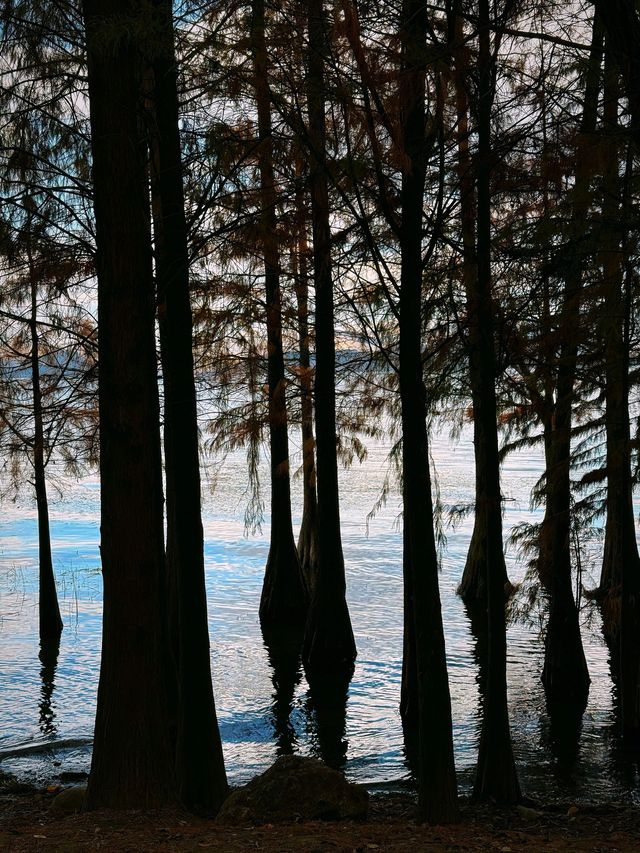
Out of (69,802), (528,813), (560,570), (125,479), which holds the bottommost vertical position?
(528,813)

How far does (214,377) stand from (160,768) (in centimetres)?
969

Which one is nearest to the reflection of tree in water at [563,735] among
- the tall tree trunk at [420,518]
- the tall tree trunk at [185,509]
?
the tall tree trunk at [420,518]

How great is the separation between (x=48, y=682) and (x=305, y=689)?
3568 mm

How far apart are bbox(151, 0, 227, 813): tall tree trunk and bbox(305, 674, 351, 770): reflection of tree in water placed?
268 centimetres

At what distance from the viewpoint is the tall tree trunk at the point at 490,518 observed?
8266mm

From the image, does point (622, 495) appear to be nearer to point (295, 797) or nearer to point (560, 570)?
point (560, 570)

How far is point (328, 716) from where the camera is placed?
40.0 ft

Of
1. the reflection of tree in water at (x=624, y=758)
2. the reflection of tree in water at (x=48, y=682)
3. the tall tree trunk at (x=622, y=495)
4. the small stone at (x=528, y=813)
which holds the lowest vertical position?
the reflection of tree in water at (x=624, y=758)

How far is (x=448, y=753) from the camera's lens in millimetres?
7445

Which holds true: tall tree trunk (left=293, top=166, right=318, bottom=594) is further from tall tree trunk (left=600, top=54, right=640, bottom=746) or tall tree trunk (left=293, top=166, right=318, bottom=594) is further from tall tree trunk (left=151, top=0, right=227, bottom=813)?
tall tree trunk (left=151, top=0, right=227, bottom=813)

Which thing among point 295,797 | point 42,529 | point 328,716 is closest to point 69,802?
point 295,797

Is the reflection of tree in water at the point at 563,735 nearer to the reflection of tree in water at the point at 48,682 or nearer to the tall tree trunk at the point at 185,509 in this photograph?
the tall tree trunk at the point at 185,509

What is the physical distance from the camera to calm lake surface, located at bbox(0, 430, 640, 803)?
1034 cm

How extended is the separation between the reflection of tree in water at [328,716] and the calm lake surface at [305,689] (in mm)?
→ 52
